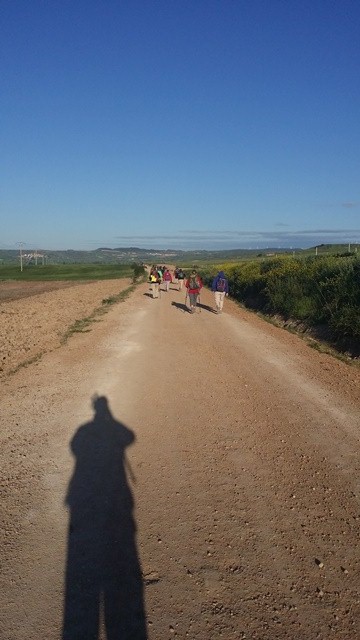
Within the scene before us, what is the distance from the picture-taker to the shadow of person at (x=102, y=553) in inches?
120

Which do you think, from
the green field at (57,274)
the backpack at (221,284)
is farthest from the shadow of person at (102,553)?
the green field at (57,274)

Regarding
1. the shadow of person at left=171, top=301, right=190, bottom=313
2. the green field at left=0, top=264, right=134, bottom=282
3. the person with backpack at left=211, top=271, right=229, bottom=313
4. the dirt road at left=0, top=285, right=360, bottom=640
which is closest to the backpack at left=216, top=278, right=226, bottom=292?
the person with backpack at left=211, top=271, right=229, bottom=313

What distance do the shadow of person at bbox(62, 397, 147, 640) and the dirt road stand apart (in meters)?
0.01

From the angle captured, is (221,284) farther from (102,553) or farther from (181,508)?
(102,553)

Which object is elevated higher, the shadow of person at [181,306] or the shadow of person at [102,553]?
the shadow of person at [181,306]

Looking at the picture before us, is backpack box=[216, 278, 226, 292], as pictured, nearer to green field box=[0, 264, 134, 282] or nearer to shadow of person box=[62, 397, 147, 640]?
shadow of person box=[62, 397, 147, 640]

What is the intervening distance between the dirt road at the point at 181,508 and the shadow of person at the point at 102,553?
12 mm

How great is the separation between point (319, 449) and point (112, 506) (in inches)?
108

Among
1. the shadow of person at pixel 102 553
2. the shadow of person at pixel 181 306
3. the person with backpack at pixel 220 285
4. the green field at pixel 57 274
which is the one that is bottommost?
the shadow of person at pixel 102 553

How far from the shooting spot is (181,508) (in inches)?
170

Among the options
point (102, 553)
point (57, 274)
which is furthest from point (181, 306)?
point (57, 274)

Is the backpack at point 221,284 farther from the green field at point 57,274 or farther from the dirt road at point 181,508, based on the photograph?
the green field at point 57,274

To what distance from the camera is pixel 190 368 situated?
965 centimetres

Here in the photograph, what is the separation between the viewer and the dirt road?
3.13 meters
